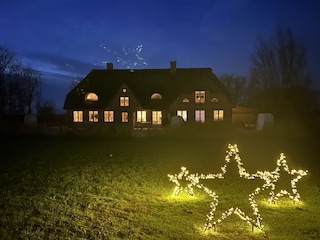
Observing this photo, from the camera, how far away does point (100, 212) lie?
737 centimetres

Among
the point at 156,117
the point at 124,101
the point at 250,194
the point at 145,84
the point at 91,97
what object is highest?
the point at 145,84

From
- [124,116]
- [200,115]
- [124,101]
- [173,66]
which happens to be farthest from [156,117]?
[173,66]

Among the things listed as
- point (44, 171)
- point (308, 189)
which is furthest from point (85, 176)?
point (308, 189)

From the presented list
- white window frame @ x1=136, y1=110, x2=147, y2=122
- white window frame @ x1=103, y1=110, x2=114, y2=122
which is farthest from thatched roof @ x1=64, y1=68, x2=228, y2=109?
white window frame @ x1=136, y1=110, x2=147, y2=122

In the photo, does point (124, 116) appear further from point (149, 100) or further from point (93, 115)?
point (93, 115)

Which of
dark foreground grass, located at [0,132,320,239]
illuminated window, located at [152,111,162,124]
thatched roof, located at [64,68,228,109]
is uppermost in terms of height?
thatched roof, located at [64,68,228,109]

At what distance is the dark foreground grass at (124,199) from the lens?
631 centimetres

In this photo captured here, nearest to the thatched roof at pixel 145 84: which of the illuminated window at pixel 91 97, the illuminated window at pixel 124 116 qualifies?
the illuminated window at pixel 91 97

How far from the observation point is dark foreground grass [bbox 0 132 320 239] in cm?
631

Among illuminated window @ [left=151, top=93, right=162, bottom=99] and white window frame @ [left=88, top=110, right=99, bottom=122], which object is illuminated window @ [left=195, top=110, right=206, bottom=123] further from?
white window frame @ [left=88, top=110, right=99, bottom=122]

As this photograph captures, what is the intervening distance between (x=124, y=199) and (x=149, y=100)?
98.1ft

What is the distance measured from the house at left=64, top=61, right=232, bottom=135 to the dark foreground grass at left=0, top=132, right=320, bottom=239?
2025cm

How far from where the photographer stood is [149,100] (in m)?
38.2

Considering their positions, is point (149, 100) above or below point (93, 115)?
above
